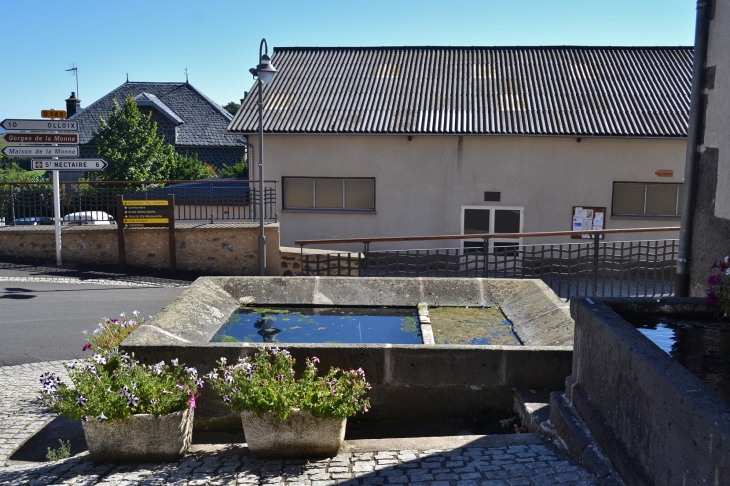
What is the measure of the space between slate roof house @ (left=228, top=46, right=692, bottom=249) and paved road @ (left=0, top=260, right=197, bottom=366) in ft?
17.5

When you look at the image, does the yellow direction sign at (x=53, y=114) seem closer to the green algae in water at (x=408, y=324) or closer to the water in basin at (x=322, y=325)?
the water in basin at (x=322, y=325)

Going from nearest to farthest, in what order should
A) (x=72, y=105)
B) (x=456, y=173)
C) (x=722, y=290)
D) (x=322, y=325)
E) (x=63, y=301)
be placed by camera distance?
(x=722, y=290) → (x=322, y=325) → (x=63, y=301) → (x=456, y=173) → (x=72, y=105)

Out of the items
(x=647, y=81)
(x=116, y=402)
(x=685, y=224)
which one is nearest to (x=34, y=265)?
(x=116, y=402)

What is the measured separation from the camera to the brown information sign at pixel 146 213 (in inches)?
613

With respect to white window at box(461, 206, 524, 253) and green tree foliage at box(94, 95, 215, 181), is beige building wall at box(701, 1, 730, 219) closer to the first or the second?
white window at box(461, 206, 524, 253)

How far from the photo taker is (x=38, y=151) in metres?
15.2

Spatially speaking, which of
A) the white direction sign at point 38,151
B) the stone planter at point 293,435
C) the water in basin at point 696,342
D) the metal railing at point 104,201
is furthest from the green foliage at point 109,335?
the white direction sign at point 38,151

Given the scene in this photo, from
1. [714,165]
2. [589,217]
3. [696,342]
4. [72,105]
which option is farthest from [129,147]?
[696,342]

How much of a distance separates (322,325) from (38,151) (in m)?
10.2

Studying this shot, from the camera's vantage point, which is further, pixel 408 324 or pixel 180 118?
pixel 180 118

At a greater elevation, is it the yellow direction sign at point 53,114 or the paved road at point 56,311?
the yellow direction sign at point 53,114

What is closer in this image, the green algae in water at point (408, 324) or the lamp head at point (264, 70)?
the green algae in water at point (408, 324)

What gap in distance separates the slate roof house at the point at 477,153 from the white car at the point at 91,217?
4.09 meters

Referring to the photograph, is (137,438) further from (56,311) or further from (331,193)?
(331,193)
